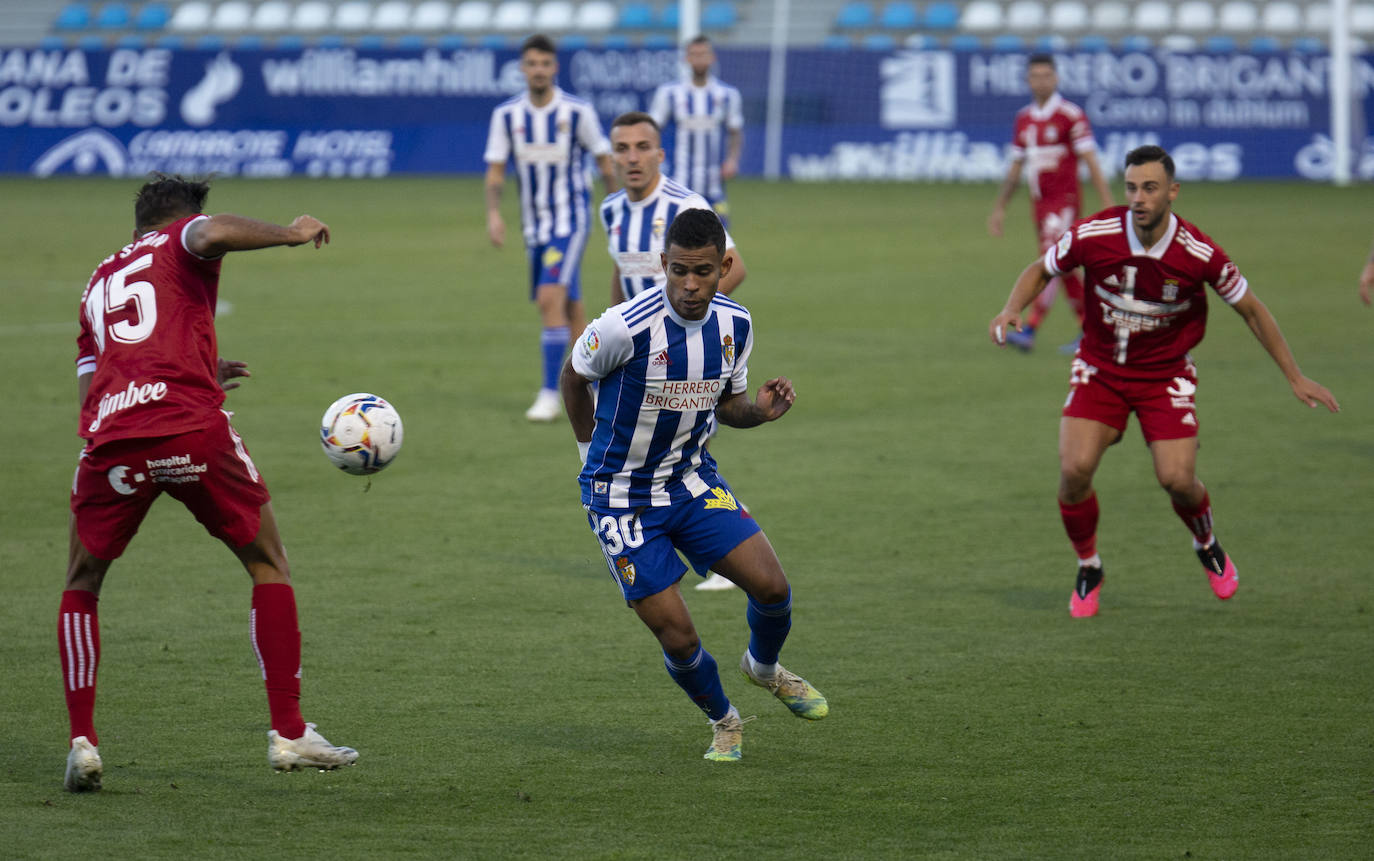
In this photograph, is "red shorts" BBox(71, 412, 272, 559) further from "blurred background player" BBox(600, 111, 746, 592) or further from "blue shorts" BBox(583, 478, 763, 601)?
"blurred background player" BBox(600, 111, 746, 592)

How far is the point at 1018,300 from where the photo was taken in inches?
276

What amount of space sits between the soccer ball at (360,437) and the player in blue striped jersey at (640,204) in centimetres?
235

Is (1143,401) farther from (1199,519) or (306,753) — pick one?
(306,753)

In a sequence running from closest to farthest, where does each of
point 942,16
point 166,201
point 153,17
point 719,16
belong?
1. point 166,201
2. point 942,16
3. point 719,16
4. point 153,17

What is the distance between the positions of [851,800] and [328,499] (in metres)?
4.88

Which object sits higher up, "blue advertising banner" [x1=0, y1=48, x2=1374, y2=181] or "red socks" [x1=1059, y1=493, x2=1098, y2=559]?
"red socks" [x1=1059, y1=493, x2=1098, y2=559]

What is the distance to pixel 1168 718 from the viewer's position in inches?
221

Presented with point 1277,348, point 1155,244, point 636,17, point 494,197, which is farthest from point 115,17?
point 1277,348

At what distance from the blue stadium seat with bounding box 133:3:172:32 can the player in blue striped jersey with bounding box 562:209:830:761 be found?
1437 inches

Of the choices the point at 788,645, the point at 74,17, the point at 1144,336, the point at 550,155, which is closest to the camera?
the point at 788,645

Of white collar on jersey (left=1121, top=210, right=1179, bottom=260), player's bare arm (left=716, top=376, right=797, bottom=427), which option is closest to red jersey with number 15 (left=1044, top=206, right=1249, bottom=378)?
white collar on jersey (left=1121, top=210, right=1179, bottom=260)

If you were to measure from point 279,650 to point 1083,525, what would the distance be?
353 centimetres

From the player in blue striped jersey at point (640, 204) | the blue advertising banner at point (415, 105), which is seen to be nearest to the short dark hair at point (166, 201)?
the player in blue striped jersey at point (640, 204)

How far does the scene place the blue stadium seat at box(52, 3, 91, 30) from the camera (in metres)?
39.2
